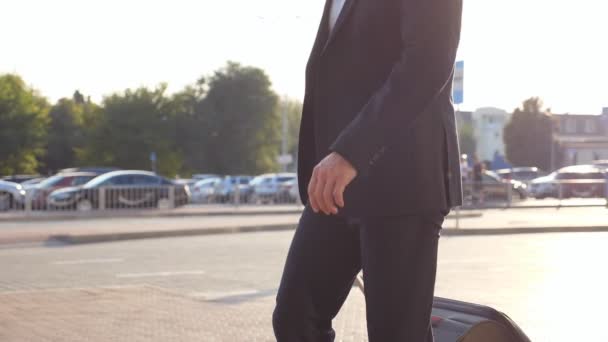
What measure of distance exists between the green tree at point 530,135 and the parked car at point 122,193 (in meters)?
58.9

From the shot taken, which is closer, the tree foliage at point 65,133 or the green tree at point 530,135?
the tree foliage at point 65,133

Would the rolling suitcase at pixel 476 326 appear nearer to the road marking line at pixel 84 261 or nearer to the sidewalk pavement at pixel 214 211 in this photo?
the road marking line at pixel 84 261

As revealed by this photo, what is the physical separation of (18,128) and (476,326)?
59750 millimetres

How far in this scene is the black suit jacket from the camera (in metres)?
2.30

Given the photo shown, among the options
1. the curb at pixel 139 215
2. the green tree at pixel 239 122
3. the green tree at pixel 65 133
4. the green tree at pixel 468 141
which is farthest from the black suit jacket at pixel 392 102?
the green tree at pixel 468 141

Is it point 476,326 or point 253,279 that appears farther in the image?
point 253,279

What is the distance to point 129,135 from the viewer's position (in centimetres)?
6725

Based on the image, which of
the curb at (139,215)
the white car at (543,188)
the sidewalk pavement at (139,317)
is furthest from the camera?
the white car at (543,188)

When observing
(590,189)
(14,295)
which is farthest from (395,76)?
(590,189)

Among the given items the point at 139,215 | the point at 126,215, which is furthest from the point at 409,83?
the point at 126,215

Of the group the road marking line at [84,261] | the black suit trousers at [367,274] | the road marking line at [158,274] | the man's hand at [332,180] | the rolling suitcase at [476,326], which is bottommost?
the road marking line at [158,274]

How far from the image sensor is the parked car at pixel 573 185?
37.1 meters

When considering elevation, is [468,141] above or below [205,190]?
above

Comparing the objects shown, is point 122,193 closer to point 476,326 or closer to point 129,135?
point 476,326
